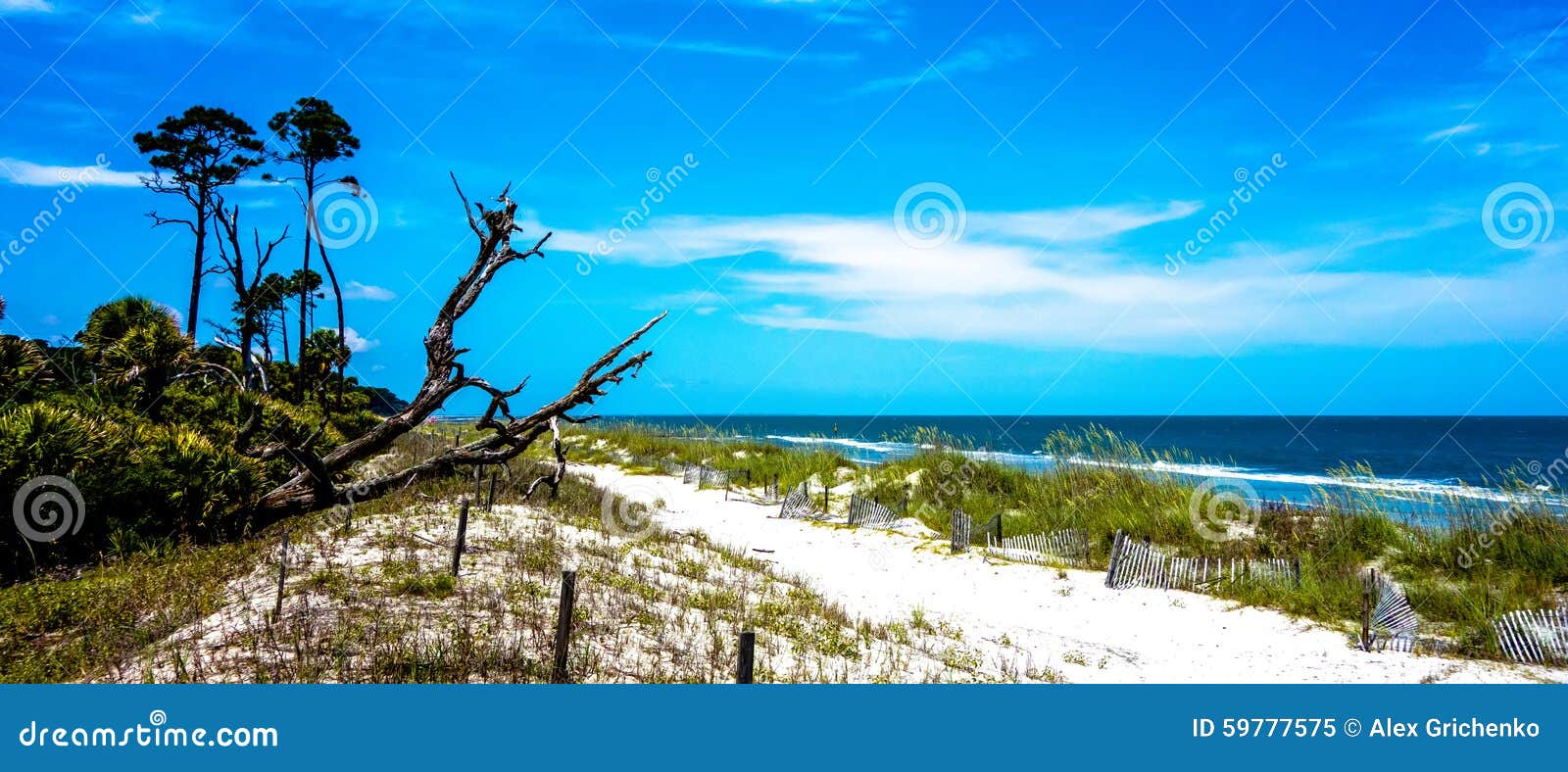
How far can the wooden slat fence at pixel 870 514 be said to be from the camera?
60.5 feet

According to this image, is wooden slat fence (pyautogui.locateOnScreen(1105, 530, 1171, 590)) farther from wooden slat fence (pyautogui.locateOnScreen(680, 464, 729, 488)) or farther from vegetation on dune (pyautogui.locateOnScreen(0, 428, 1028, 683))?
wooden slat fence (pyautogui.locateOnScreen(680, 464, 729, 488))

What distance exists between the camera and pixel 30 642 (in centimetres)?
723

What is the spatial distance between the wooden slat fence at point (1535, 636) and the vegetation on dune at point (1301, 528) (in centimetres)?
18

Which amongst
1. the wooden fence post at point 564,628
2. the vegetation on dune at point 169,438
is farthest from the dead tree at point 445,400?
the wooden fence post at point 564,628

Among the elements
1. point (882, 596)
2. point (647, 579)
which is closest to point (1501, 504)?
point (882, 596)

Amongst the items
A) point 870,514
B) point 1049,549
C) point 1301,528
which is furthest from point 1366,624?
point 870,514

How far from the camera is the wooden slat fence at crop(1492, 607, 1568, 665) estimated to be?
8609 millimetres

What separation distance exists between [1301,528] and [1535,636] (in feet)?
15.6

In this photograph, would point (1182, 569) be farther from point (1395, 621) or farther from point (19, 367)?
point (19, 367)

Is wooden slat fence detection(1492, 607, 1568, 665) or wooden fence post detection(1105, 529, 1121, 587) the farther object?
wooden fence post detection(1105, 529, 1121, 587)

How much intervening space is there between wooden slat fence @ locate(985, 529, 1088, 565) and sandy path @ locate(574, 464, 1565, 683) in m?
0.50

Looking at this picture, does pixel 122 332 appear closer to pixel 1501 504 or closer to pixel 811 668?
pixel 811 668

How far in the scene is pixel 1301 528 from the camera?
13.4 m

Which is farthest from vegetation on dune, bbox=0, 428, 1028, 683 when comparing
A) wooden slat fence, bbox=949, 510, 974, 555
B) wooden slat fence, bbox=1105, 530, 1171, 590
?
wooden slat fence, bbox=949, 510, 974, 555
